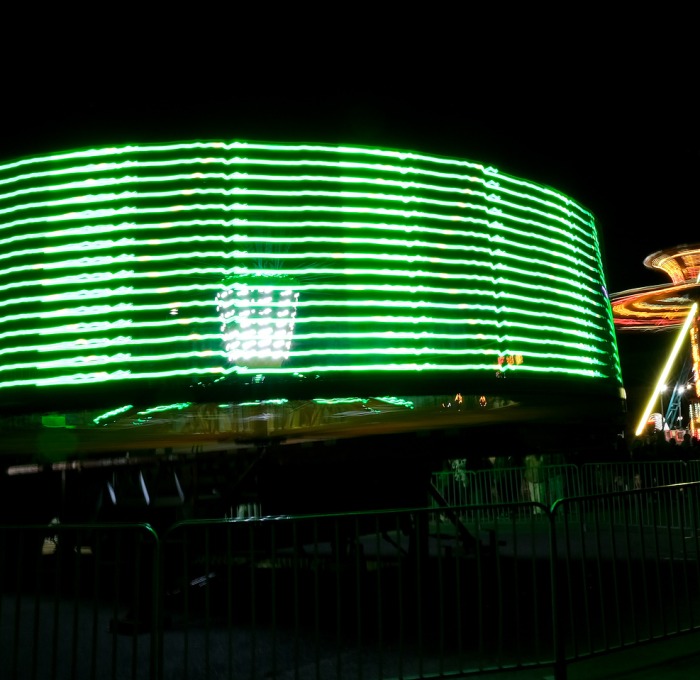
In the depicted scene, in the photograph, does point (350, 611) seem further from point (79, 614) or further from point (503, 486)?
Result: point (503, 486)

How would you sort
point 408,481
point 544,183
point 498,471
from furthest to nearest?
point 498,471 → point 408,481 → point 544,183

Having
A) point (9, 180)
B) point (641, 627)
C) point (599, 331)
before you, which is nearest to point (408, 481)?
point (599, 331)

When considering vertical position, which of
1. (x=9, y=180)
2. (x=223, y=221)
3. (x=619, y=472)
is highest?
(x=9, y=180)

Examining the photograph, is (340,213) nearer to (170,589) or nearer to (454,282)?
(454,282)

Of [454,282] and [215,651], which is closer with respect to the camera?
[215,651]

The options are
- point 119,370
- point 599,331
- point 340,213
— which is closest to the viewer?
point 119,370

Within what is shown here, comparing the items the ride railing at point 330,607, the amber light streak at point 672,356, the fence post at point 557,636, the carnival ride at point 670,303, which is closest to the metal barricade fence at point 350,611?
the ride railing at point 330,607

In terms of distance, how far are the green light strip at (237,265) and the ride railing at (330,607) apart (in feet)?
4.91

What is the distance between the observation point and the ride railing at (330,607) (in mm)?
5457

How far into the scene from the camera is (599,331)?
8961 millimetres

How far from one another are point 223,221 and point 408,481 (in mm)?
5124

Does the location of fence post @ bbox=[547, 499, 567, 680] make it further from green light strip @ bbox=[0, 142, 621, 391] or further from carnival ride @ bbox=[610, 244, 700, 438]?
carnival ride @ bbox=[610, 244, 700, 438]

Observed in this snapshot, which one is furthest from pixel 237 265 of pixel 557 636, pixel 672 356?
pixel 672 356

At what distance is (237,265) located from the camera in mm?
6652
